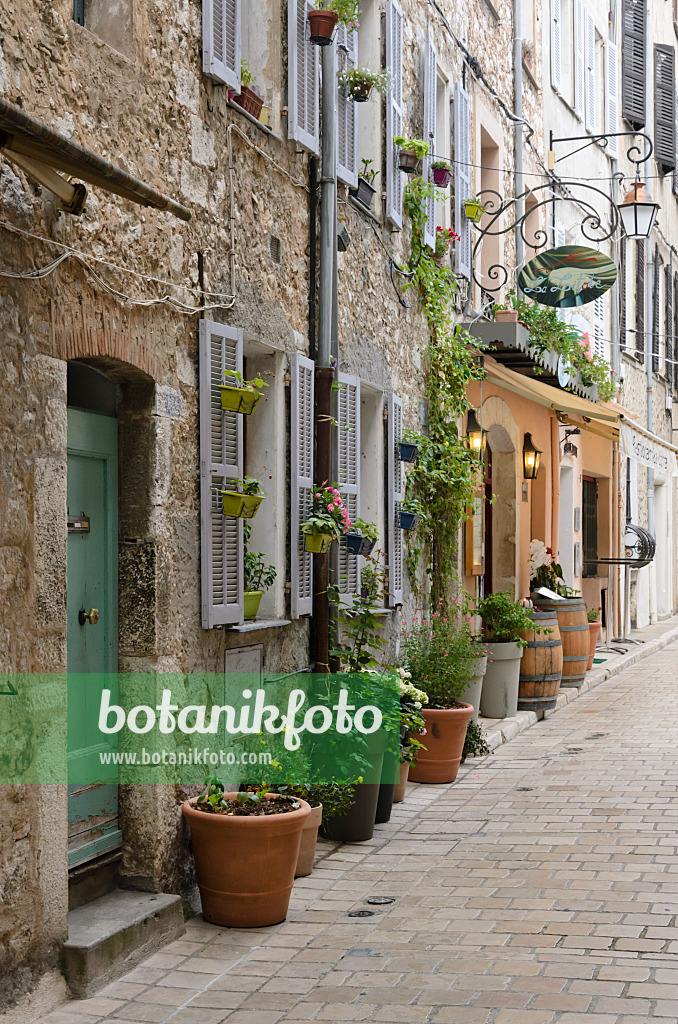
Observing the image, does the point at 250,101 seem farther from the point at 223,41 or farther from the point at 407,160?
the point at 407,160

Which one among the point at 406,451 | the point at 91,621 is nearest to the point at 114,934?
the point at 91,621

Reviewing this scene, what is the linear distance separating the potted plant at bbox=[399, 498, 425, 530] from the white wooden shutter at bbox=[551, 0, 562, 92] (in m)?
8.15

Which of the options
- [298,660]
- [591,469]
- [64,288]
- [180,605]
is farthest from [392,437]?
[591,469]

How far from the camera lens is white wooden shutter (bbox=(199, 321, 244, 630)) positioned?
541 cm

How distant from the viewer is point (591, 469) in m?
16.9

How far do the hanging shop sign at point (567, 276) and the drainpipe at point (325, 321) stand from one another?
15.7 ft

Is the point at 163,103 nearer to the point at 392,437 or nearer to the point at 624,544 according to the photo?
the point at 392,437

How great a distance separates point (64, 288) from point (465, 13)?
7.73 metres

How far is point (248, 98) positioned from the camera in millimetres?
5953

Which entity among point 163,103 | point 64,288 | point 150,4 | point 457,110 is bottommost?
point 64,288

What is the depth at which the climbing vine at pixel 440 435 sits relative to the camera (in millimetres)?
9172

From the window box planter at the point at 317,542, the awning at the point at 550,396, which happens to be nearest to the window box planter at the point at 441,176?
the awning at the point at 550,396

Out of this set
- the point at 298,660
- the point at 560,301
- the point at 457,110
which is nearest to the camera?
the point at 298,660

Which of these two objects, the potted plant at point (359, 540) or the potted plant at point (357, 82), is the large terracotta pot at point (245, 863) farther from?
the potted plant at point (357, 82)
